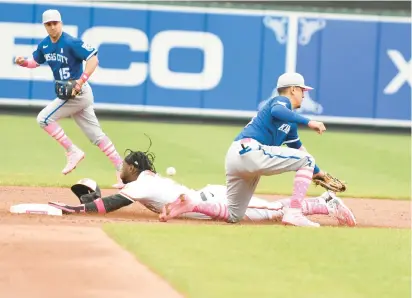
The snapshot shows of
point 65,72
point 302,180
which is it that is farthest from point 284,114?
point 65,72

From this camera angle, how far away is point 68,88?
1292cm

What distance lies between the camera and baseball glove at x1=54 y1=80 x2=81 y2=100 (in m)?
12.9

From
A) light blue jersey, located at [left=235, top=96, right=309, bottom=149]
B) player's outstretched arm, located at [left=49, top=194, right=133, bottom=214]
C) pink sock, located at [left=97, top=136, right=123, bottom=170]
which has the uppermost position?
light blue jersey, located at [left=235, top=96, right=309, bottom=149]

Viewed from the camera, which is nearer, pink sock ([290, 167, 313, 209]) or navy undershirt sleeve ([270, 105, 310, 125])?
navy undershirt sleeve ([270, 105, 310, 125])

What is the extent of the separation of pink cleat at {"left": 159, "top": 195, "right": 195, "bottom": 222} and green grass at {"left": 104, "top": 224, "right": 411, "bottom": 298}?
0.43 m

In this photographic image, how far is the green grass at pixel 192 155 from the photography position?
556 inches

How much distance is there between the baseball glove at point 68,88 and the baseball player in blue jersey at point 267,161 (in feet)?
9.64

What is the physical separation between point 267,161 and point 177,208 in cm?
89

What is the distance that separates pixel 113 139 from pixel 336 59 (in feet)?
16.9

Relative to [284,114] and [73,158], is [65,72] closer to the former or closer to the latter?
[73,158]

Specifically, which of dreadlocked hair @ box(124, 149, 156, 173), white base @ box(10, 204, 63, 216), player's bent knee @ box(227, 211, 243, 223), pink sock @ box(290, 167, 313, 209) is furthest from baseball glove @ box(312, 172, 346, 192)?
white base @ box(10, 204, 63, 216)

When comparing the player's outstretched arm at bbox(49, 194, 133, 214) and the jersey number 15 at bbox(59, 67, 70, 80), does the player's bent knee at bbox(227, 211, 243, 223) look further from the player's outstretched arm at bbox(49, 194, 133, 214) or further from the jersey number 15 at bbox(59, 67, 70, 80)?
the jersey number 15 at bbox(59, 67, 70, 80)

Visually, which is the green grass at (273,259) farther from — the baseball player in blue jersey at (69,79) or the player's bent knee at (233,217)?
the baseball player in blue jersey at (69,79)

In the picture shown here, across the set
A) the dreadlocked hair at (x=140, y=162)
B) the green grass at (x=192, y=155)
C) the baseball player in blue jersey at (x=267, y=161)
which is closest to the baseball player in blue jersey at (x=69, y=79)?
the green grass at (x=192, y=155)
